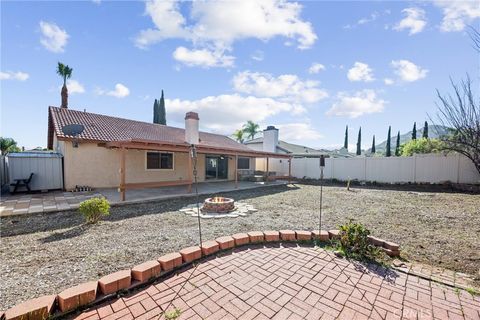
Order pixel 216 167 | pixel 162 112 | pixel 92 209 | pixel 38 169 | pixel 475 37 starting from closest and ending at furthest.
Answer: pixel 92 209, pixel 475 37, pixel 38 169, pixel 216 167, pixel 162 112

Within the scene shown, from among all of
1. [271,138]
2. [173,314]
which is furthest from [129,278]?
[271,138]

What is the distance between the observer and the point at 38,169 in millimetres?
8695

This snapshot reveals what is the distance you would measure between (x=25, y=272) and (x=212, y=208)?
3968 mm

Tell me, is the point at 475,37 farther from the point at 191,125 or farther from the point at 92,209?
the point at 191,125

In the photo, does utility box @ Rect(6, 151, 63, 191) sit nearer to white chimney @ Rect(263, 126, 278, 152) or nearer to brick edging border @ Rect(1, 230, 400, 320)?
brick edging border @ Rect(1, 230, 400, 320)

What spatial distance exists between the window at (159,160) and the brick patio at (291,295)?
32.3 ft

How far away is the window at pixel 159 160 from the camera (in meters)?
11.6

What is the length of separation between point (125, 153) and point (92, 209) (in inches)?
186

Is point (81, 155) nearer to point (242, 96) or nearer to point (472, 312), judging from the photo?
point (242, 96)

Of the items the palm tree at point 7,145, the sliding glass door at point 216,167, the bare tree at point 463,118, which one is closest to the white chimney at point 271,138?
the sliding glass door at point 216,167

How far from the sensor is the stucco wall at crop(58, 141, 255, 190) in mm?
9250

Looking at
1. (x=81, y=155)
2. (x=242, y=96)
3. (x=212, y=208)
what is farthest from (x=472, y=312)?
(x=242, y=96)

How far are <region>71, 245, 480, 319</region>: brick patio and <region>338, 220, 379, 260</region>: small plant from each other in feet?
1.08

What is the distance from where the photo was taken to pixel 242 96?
15.8 meters
